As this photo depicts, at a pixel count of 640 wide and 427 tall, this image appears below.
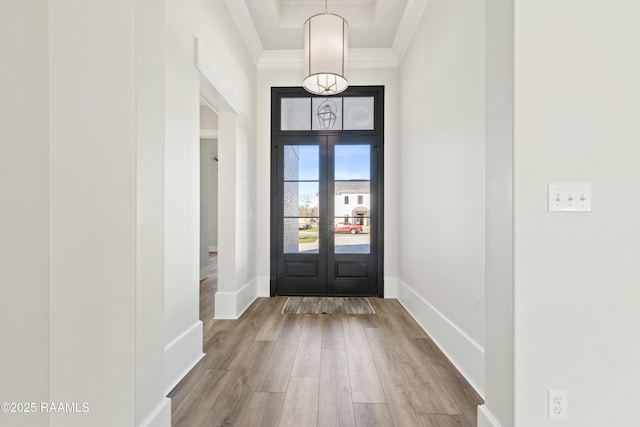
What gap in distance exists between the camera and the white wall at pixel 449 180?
6.59 feet

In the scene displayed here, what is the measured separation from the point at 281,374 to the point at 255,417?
47 centimetres

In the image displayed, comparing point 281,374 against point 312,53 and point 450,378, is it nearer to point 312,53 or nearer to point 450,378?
point 450,378

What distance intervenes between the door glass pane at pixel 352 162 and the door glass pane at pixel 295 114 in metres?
0.59

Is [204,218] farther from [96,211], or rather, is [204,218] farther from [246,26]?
[96,211]

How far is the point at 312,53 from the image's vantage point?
3.16 m

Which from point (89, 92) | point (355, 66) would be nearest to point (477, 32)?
point (89, 92)

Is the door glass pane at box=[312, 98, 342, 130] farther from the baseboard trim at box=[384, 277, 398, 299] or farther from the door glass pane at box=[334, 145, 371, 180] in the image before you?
the baseboard trim at box=[384, 277, 398, 299]

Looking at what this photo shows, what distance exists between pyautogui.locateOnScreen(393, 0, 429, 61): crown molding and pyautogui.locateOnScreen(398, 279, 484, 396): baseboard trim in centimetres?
287

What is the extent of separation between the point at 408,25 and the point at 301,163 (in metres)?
2.04

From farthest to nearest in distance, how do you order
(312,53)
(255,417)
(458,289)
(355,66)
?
(355,66) < (312,53) < (458,289) < (255,417)

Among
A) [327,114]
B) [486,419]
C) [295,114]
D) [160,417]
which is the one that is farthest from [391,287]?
[160,417]

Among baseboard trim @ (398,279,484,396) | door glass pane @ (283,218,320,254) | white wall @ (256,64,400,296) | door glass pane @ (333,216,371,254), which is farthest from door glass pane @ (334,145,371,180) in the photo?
baseboard trim @ (398,279,484,396)
